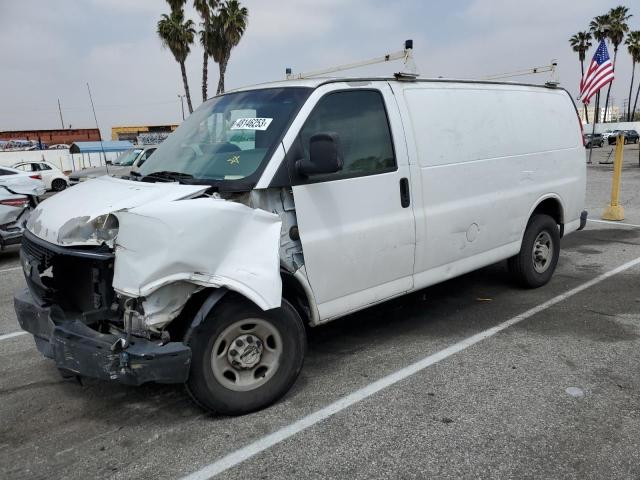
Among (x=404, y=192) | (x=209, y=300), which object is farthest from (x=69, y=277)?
(x=404, y=192)

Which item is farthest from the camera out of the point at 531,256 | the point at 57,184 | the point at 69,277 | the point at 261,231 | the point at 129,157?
the point at 57,184

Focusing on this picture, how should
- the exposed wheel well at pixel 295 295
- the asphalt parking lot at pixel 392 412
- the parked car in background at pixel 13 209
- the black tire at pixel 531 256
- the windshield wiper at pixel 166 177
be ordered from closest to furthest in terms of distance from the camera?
the asphalt parking lot at pixel 392 412
the exposed wheel well at pixel 295 295
the windshield wiper at pixel 166 177
the black tire at pixel 531 256
the parked car in background at pixel 13 209

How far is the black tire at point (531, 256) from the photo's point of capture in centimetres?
557

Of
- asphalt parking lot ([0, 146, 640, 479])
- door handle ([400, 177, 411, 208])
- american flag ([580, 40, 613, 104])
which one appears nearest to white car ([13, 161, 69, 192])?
american flag ([580, 40, 613, 104])

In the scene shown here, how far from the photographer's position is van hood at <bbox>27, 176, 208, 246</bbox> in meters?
3.09

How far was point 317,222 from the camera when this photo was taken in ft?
11.8

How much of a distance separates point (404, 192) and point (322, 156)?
96cm

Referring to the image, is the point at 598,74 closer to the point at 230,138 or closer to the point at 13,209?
the point at 230,138

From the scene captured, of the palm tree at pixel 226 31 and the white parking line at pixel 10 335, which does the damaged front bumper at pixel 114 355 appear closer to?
the white parking line at pixel 10 335

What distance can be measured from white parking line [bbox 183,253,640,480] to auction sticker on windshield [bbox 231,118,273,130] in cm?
189

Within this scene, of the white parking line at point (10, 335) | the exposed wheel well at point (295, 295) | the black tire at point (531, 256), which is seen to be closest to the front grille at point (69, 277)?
the exposed wheel well at point (295, 295)

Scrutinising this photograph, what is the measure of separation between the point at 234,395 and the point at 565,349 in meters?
2.63

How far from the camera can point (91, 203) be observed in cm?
331

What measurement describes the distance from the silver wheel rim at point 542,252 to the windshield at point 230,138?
3.38m
